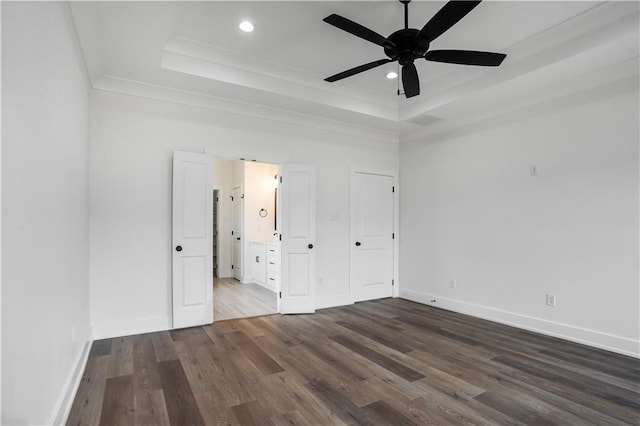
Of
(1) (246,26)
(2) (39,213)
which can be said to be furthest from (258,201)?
(2) (39,213)

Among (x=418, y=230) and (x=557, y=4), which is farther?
(x=418, y=230)

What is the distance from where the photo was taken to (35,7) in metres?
1.66

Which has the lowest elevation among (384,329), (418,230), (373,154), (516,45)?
(384,329)

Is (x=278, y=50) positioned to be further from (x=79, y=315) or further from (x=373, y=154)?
(x=79, y=315)

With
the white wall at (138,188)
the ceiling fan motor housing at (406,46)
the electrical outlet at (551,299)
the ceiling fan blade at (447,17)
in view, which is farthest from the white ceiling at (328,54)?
the electrical outlet at (551,299)

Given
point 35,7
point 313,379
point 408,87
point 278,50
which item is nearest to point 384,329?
point 313,379

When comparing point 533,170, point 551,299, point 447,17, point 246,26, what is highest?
point 246,26

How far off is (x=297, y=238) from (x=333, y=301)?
119 centimetres

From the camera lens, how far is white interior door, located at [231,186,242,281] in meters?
7.23

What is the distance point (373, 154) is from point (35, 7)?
4.64m

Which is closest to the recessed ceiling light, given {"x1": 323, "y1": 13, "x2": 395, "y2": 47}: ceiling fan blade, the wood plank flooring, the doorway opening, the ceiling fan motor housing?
{"x1": 323, "y1": 13, "x2": 395, "y2": 47}: ceiling fan blade

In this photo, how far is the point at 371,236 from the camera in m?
5.61

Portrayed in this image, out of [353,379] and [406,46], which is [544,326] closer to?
[353,379]

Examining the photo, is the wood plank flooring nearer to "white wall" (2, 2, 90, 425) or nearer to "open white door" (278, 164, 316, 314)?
"open white door" (278, 164, 316, 314)
